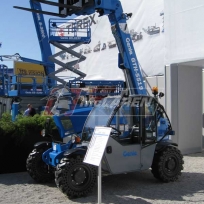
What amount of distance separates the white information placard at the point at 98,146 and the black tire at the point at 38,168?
2.38 meters

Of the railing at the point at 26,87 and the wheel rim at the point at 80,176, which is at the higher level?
the railing at the point at 26,87

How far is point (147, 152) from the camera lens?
768 centimetres

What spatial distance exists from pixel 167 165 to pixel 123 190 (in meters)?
1.26

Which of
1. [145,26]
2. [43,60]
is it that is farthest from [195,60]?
[43,60]

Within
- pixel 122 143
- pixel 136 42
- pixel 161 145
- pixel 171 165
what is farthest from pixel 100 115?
pixel 136 42

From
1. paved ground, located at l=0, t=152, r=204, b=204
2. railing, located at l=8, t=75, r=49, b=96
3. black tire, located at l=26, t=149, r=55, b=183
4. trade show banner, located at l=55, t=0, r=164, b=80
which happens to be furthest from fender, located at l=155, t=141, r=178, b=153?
railing, located at l=8, t=75, r=49, b=96

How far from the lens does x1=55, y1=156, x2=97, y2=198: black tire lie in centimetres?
672

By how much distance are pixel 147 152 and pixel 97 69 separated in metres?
15.6

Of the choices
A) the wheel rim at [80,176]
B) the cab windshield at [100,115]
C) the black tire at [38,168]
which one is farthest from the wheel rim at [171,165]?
the black tire at [38,168]

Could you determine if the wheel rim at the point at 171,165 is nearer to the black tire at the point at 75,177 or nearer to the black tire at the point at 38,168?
the black tire at the point at 75,177

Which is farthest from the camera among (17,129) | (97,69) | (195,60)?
(97,69)

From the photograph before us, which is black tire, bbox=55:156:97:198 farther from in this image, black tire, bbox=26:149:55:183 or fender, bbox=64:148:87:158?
black tire, bbox=26:149:55:183

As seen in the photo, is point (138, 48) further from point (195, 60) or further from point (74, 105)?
point (74, 105)

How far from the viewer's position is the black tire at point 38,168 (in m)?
8.05
